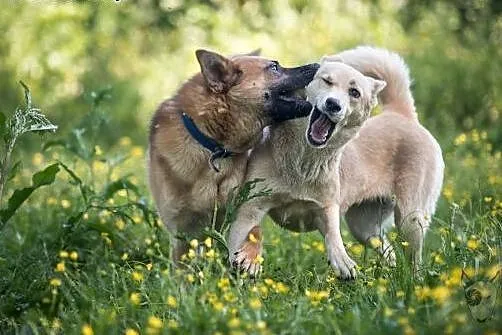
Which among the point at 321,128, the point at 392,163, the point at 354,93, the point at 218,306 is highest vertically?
the point at 354,93

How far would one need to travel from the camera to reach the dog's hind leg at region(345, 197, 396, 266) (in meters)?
5.79

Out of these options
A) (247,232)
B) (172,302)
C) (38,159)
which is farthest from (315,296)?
(38,159)

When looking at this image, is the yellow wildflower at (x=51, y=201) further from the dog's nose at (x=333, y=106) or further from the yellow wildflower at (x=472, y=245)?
the yellow wildflower at (x=472, y=245)

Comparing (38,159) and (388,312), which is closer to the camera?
(388,312)

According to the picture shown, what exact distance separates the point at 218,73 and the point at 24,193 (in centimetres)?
120

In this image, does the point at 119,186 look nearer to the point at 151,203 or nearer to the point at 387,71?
the point at 151,203

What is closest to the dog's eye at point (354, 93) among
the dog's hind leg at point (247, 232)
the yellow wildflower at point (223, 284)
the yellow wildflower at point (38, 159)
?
the dog's hind leg at point (247, 232)

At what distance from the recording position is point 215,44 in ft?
38.9

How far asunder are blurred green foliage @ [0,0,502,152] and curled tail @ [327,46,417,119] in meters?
3.65

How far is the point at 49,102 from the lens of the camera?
35.4 feet

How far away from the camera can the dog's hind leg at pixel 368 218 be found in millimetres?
5789

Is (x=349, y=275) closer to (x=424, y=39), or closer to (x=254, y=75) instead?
(x=254, y=75)

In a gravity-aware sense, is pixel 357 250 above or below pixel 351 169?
below

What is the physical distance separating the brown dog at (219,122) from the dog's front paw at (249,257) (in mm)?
355
